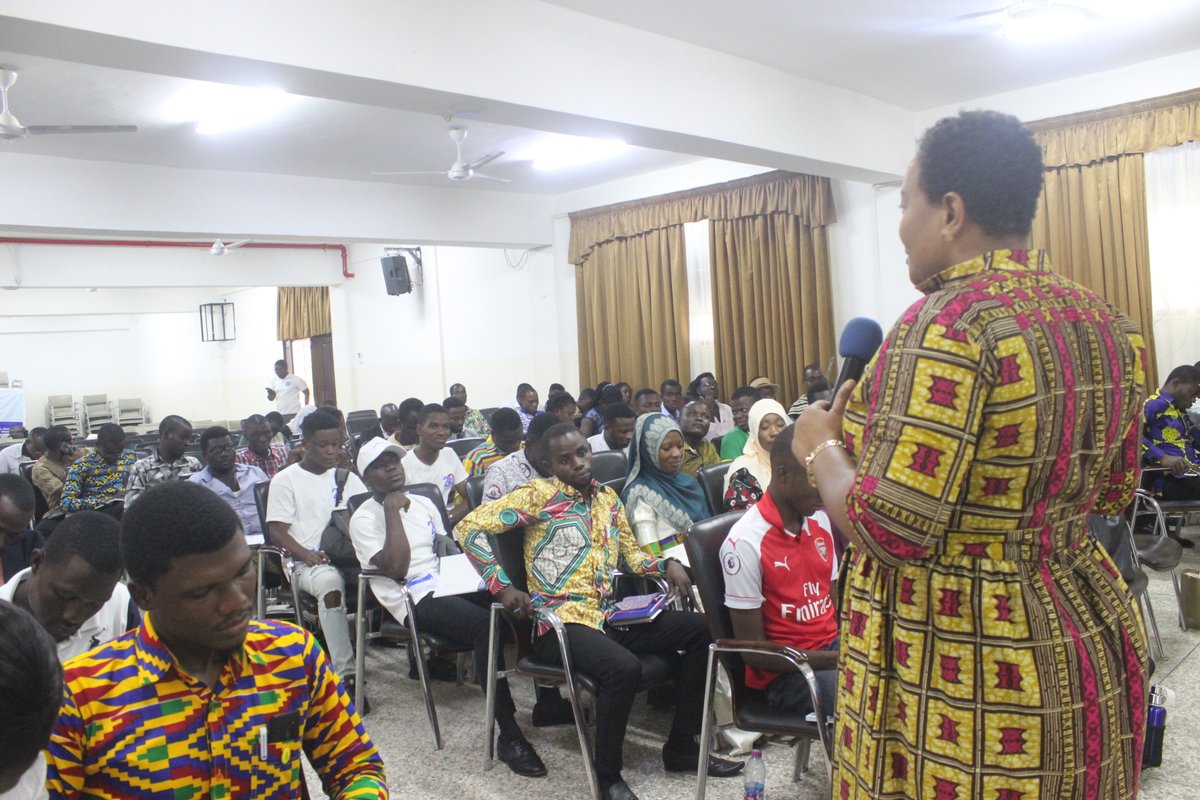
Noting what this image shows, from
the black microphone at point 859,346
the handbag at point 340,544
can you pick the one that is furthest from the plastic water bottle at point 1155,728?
the handbag at point 340,544

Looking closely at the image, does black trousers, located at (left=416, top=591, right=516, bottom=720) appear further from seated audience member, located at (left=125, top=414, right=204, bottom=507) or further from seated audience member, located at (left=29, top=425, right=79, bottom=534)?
seated audience member, located at (left=29, top=425, right=79, bottom=534)

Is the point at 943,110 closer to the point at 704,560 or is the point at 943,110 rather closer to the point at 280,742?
the point at 704,560

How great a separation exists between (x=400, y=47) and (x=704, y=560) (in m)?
3.01

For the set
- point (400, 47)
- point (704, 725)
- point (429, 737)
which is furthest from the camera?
point (400, 47)

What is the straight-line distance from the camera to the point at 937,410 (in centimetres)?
114

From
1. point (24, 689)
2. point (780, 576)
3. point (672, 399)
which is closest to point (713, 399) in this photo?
point (672, 399)

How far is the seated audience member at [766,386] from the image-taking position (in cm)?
724

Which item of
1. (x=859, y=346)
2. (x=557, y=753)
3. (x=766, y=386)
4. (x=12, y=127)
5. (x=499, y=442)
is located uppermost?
(x=12, y=127)

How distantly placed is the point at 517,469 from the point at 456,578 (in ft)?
2.61

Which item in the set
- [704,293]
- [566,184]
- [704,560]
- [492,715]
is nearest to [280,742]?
[704,560]

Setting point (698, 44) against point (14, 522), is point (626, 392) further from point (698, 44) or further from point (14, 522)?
point (14, 522)

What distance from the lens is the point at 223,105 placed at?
255 inches

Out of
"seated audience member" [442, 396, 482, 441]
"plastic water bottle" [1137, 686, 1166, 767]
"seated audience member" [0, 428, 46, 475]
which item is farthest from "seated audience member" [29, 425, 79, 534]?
"plastic water bottle" [1137, 686, 1166, 767]

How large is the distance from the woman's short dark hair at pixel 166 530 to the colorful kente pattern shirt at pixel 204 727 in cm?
7
